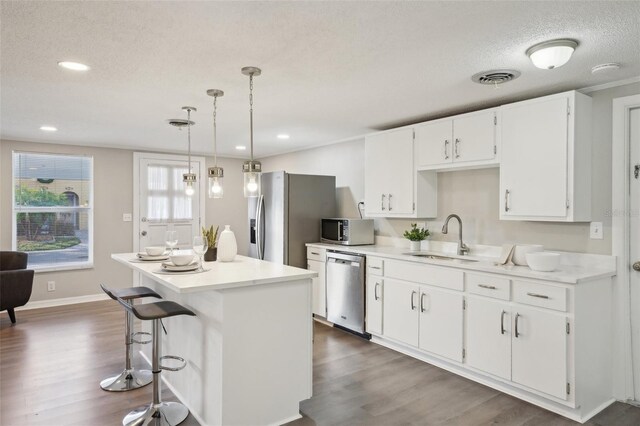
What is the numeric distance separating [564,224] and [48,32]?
3600 millimetres

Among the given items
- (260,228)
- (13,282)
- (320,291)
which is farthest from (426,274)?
(13,282)

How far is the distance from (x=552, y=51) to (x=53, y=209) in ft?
19.5

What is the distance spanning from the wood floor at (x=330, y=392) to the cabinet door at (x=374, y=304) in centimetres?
18

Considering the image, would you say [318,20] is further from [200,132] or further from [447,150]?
[200,132]

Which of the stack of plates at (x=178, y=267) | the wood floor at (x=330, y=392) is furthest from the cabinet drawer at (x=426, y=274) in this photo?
the stack of plates at (x=178, y=267)

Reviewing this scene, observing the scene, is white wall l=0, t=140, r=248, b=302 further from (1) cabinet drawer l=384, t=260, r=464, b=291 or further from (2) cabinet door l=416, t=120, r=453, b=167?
(2) cabinet door l=416, t=120, r=453, b=167

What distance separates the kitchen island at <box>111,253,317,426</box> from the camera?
Result: 7.43 ft

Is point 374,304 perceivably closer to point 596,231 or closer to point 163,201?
point 596,231

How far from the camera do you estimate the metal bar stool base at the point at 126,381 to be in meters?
2.94

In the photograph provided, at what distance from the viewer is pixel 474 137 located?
339cm

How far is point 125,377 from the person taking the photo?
3047 millimetres

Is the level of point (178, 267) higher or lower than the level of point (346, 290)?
higher

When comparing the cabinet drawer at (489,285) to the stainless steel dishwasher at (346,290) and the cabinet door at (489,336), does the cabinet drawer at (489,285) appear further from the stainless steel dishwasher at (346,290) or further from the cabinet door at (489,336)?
the stainless steel dishwasher at (346,290)

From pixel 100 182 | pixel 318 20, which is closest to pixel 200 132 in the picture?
pixel 100 182
